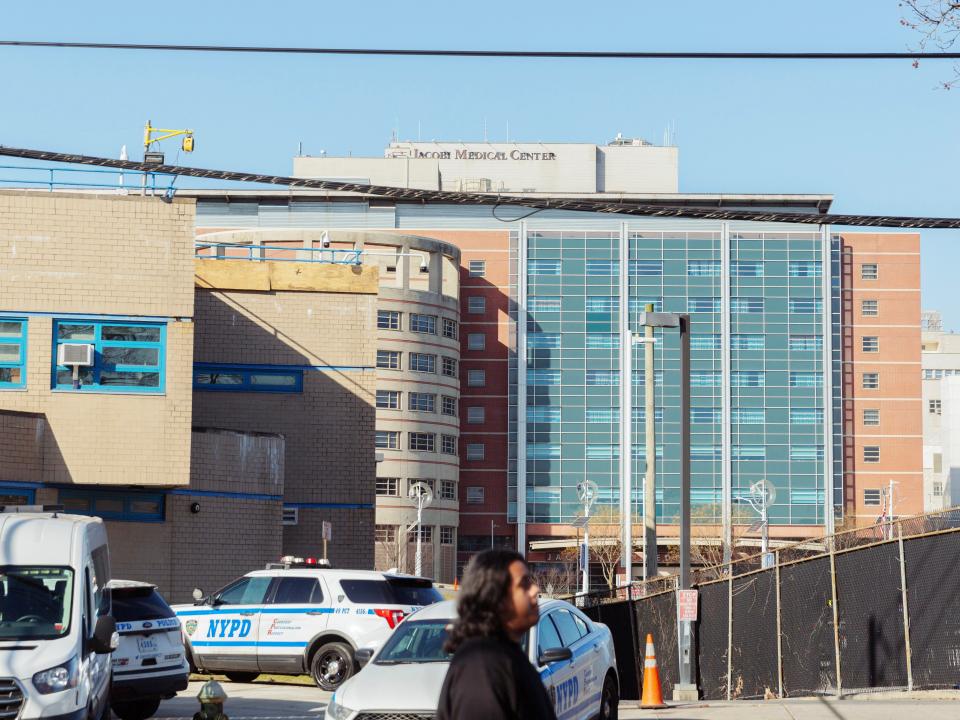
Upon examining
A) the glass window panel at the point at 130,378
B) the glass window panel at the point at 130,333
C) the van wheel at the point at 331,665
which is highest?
the glass window panel at the point at 130,333

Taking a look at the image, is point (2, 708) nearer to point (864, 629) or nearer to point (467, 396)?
point (864, 629)

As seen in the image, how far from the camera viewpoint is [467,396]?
111m

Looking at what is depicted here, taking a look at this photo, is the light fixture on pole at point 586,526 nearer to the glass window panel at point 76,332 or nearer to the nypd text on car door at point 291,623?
the glass window panel at point 76,332

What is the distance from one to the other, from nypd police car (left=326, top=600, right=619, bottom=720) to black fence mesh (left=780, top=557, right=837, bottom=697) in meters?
5.33

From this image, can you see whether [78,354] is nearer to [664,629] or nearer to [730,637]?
[664,629]

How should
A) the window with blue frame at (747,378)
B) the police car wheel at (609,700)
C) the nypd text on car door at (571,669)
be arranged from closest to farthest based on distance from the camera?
the nypd text on car door at (571,669) → the police car wheel at (609,700) → the window with blue frame at (747,378)

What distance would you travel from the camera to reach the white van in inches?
479

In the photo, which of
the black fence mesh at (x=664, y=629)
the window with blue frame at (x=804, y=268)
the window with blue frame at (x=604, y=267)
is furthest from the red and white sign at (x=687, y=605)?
the window with blue frame at (x=804, y=268)

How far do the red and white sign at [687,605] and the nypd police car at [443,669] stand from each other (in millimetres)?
8520

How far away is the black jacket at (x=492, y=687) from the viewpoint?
531cm

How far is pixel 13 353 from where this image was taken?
99.3 ft

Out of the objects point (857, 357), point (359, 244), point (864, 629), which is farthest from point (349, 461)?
point (857, 357)

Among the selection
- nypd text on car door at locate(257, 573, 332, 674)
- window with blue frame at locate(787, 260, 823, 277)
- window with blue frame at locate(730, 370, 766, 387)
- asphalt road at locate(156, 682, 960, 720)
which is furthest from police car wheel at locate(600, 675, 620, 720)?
window with blue frame at locate(787, 260, 823, 277)

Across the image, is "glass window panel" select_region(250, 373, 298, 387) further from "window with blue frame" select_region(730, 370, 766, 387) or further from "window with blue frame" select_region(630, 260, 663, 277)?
"window with blue frame" select_region(730, 370, 766, 387)
